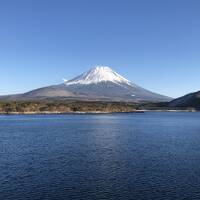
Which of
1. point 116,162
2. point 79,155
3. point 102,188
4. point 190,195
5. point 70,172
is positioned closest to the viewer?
point 190,195

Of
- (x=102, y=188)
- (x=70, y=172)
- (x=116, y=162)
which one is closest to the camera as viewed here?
(x=102, y=188)

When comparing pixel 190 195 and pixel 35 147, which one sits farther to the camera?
pixel 35 147

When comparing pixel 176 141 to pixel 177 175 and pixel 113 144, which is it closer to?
pixel 113 144

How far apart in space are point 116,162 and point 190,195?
1763cm

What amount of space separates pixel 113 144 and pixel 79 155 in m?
14.6

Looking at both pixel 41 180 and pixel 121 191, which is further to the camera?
pixel 41 180

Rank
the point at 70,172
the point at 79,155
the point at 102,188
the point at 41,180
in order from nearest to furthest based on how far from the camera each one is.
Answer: the point at 102,188 → the point at 41,180 → the point at 70,172 → the point at 79,155

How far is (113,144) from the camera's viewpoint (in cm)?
7338

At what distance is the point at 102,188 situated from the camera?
3962cm

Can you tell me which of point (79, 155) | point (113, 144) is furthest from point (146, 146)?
point (79, 155)

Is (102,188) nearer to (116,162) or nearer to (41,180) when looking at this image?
(41,180)

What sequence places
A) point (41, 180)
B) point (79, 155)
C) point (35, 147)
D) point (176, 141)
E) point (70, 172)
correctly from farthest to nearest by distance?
1. point (176, 141)
2. point (35, 147)
3. point (79, 155)
4. point (70, 172)
5. point (41, 180)

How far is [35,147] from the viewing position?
227 feet

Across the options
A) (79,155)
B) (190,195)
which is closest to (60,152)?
(79,155)
